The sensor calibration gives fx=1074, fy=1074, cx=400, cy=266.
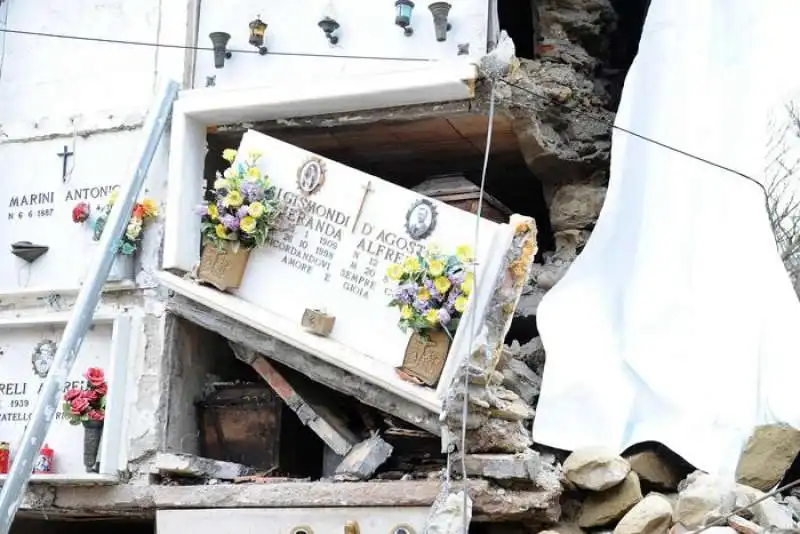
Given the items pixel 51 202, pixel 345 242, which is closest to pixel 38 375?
pixel 51 202

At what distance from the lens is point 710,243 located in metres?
7.00

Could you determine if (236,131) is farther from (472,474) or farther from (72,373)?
(472,474)

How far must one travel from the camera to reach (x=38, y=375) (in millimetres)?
8203

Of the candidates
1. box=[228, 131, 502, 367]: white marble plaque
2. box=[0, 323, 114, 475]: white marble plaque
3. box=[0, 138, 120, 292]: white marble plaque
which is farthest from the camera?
box=[0, 138, 120, 292]: white marble plaque

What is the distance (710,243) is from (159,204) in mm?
4074

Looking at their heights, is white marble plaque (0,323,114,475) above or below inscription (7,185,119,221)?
below

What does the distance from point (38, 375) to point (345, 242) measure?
2669 millimetres

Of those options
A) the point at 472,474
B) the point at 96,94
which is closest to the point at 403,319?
the point at 472,474

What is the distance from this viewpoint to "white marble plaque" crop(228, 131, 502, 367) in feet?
23.7

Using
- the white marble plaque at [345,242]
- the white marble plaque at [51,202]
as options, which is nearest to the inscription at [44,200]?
the white marble plaque at [51,202]

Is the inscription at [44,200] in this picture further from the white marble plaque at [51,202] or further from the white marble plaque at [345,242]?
the white marble plaque at [345,242]

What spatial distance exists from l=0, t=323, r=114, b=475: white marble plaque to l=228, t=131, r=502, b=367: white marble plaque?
4.18 ft

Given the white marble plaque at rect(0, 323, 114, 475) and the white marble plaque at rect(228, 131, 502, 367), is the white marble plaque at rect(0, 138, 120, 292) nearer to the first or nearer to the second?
the white marble plaque at rect(0, 323, 114, 475)

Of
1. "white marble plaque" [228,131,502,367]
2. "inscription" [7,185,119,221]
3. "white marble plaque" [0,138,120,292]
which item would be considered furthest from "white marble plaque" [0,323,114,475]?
"white marble plaque" [228,131,502,367]
